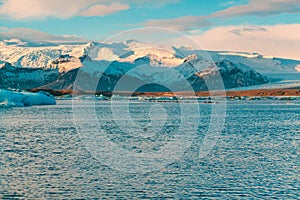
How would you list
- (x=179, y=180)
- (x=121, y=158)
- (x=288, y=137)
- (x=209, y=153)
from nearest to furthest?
(x=179, y=180) → (x=121, y=158) → (x=209, y=153) → (x=288, y=137)

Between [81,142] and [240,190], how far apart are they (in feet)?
85.4

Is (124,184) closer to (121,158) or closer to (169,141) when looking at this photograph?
(121,158)

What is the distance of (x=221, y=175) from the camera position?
1289 inches

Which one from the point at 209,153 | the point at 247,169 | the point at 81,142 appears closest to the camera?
the point at 247,169

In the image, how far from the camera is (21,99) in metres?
156

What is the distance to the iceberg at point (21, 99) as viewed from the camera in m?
138

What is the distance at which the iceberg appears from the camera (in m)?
138

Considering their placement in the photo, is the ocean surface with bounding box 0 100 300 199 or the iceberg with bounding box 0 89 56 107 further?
the iceberg with bounding box 0 89 56 107

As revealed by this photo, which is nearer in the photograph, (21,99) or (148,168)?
(148,168)

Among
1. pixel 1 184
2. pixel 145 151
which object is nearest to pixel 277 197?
pixel 1 184

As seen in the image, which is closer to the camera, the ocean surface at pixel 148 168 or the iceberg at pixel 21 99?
the ocean surface at pixel 148 168

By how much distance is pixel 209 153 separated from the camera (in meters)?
43.5

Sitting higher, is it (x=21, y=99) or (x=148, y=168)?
(x=21, y=99)

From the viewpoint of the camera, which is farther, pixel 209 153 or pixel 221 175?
pixel 209 153
